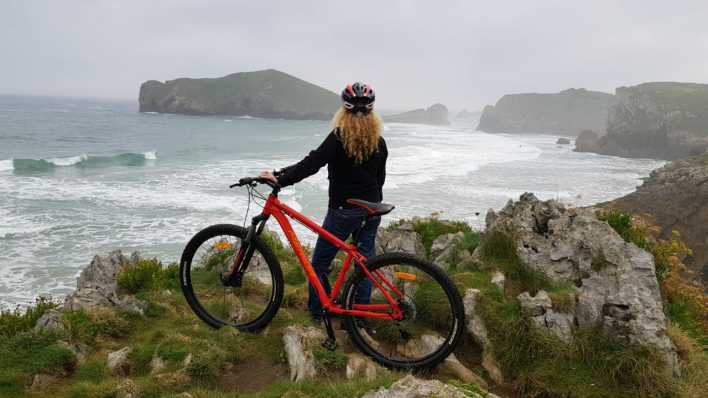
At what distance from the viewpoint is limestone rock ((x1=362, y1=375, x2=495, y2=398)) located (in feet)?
11.0

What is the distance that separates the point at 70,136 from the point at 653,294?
76082 mm

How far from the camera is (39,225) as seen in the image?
21.2m

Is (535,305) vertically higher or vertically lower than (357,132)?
lower

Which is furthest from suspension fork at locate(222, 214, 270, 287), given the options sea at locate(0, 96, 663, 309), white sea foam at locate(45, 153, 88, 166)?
white sea foam at locate(45, 153, 88, 166)

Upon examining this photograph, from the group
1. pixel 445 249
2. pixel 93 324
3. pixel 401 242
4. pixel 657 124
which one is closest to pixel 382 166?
pixel 445 249

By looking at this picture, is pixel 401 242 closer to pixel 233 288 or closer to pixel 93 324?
pixel 233 288

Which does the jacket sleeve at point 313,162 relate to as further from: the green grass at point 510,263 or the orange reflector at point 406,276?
the green grass at point 510,263

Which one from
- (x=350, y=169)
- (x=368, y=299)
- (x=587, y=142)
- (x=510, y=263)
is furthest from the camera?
(x=587, y=142)

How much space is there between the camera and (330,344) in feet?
15.7

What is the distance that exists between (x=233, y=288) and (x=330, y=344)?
75.0 inches

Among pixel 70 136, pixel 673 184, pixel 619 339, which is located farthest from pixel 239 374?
pixel 70 136

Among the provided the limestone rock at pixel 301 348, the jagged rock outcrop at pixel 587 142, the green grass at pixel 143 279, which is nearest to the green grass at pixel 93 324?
the green grass at pixel 143 279

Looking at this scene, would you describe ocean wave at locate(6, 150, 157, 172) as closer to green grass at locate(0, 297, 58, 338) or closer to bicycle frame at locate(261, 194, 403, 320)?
green grass at locate(0, 297, 58, 338)

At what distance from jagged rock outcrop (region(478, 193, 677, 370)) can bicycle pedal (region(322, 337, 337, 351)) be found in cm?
281
